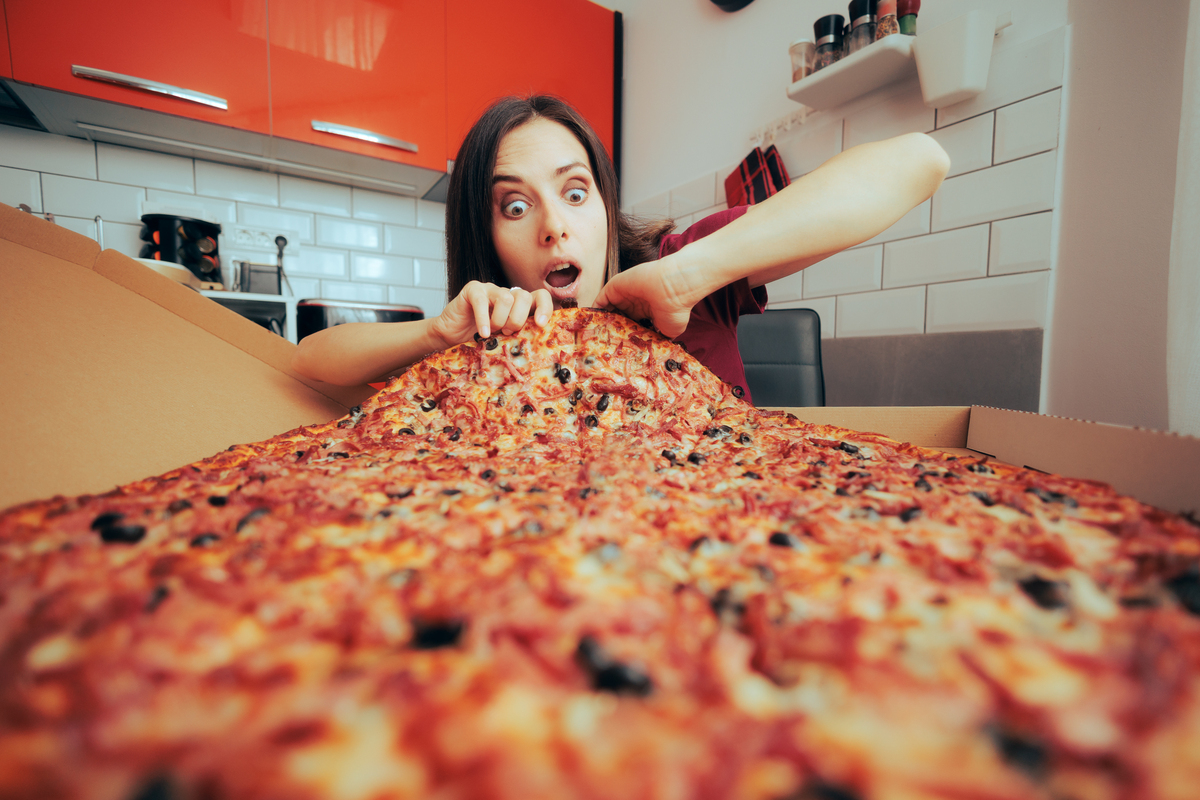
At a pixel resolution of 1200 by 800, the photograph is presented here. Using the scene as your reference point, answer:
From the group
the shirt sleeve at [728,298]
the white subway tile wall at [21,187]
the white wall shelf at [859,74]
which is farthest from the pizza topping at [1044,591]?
the white subway tile wall at [21,187]

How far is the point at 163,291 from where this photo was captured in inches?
48.9

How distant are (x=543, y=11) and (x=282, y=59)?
1.53m

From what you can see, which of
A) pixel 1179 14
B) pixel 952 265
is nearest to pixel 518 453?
pixel 952 265

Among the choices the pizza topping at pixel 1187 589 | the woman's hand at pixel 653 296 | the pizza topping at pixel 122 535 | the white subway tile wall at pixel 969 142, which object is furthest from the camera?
the white subway tile wall at pixel 969 142

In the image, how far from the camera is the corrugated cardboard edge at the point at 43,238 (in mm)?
1150

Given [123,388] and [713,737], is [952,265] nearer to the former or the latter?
[713,737]

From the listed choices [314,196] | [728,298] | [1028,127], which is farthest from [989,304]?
[314,196]

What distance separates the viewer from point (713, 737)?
260mm

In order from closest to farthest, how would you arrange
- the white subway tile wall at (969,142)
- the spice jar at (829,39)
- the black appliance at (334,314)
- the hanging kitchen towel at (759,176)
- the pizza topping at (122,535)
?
the pizza topping at (122,535)
the white subway tile wall at (969,142)
the spice jar at (829,39)
the black appliance at (334,314)
the hanging kitchen towel at (759,176)

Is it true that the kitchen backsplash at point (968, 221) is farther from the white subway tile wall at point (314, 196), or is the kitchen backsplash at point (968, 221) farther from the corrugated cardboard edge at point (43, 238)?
the white subway tile wall at point (314, 196)

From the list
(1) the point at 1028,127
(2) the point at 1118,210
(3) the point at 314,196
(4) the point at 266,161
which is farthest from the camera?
(3) the point at 314,196

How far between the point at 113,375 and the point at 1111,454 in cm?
162

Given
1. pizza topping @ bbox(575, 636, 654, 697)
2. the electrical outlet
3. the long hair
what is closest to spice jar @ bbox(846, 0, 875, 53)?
the long hair

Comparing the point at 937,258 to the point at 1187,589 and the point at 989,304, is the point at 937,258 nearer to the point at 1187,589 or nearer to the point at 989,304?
the point at 989,304
